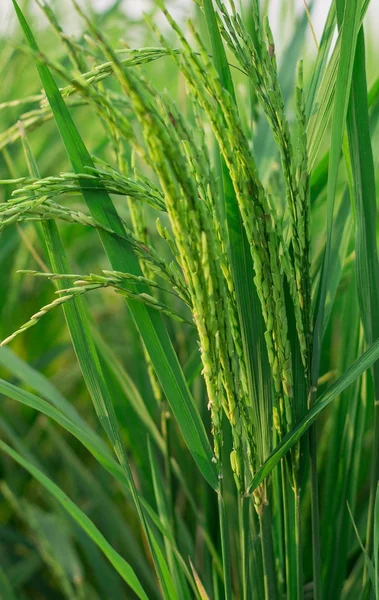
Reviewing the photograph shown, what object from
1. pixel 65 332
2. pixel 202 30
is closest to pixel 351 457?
pixel 202 30

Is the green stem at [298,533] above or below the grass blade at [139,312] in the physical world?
below

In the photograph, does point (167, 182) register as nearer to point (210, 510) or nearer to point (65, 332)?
point (210, 510)

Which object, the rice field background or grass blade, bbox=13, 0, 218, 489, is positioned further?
grass blade, bbox=13, 0, 218, 489

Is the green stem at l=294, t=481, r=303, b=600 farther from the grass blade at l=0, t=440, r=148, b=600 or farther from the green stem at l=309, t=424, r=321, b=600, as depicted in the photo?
the grass blade at l=0, t=440, r=148, b=600

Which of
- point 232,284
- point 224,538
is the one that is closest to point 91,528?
point 224,538

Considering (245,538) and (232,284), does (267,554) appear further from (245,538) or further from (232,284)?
(232,284)

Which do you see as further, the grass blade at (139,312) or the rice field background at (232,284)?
the grass blade at (139,312)

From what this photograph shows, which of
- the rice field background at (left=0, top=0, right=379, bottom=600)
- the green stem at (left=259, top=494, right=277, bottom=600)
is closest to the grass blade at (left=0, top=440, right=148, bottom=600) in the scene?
the rice field background at (left=0, top=0, right=379, bottom=600)

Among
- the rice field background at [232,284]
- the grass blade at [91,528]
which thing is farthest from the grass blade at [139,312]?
the grass blade at [91,528]

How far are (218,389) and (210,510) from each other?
382 mm

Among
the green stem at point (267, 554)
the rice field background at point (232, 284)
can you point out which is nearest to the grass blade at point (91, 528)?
the rice field background at point (232, 284)

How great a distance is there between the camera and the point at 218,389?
1.43ft

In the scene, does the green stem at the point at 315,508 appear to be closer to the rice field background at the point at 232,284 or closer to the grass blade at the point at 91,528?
the rice field background at the point at 232,284

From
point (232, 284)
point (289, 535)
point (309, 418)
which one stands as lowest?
point (289, 535)
